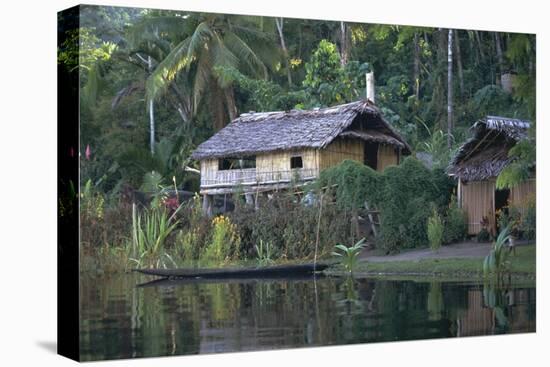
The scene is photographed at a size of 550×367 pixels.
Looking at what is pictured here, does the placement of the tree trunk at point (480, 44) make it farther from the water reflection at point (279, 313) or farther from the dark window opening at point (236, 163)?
the dark window opening at point (236, 163)

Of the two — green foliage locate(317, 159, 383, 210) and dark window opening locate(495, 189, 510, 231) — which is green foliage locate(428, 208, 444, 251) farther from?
dark window opening locate(495, 189, 510, 231)

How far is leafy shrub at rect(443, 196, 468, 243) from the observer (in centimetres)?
1389

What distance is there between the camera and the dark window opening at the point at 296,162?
13.3 metres

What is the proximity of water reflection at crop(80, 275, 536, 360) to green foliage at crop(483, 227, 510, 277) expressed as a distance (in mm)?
204

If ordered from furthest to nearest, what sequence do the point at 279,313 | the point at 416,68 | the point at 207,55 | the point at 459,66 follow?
the point at 459,66, the point at 416,68, the point at 207,55, the point at 279,313

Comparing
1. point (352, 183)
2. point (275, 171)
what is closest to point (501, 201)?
point (352, 183)

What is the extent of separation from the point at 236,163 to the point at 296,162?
63cm

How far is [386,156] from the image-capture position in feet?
45.0

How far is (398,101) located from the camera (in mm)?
13773

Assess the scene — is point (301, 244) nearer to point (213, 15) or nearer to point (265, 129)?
point (265, 129)

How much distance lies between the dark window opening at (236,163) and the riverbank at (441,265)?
1.38 metres

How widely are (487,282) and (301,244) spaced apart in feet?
7.46

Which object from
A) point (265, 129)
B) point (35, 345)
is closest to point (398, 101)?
point (265, 129)

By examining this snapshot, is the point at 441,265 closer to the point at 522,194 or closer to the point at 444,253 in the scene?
the point at 444,253
